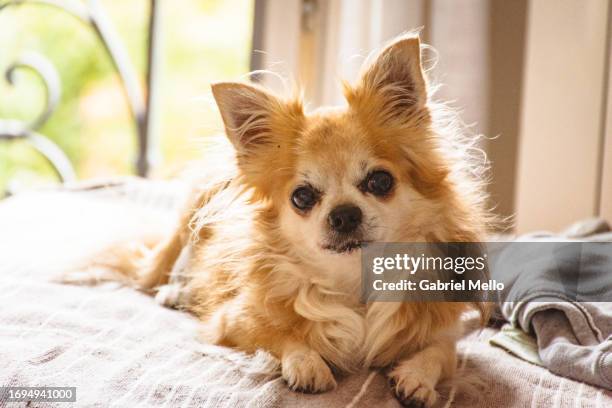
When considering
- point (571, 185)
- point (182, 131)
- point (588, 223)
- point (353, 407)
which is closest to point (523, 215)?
point (571, 185)

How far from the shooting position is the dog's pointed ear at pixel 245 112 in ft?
4.56

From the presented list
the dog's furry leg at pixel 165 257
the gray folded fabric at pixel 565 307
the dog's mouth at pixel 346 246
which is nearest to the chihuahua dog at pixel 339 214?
the dog's mouth at pixel 346 246

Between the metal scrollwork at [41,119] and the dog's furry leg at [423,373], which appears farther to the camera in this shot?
the metal scrollwork at [41,119]

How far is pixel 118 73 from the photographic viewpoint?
10.3 ft

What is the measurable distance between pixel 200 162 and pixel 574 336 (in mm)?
1042

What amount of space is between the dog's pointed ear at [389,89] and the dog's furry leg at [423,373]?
50cm

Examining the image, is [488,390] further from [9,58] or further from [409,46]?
[9,58]

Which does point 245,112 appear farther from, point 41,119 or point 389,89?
point 41,119

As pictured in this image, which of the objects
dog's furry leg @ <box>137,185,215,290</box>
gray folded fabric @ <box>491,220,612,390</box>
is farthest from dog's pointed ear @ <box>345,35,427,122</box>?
dog's furry leg @ <box>137,185,215,290</box>

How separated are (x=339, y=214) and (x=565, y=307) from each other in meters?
0.52

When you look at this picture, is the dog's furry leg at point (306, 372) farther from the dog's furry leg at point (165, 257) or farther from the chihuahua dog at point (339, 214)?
the dog's furry leg at point (165, 257)

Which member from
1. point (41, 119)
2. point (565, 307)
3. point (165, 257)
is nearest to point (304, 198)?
point (565, 307)

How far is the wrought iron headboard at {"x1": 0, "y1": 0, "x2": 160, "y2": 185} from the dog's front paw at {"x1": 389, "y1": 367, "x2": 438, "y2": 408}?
2414 mm

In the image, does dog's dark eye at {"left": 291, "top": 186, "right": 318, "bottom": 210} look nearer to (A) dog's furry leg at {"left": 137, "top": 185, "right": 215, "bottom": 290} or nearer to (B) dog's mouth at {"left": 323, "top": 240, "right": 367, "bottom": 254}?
(B) dog's mouth at {"left": 323, "top": 240, "right": 367, "bottom": 254}
